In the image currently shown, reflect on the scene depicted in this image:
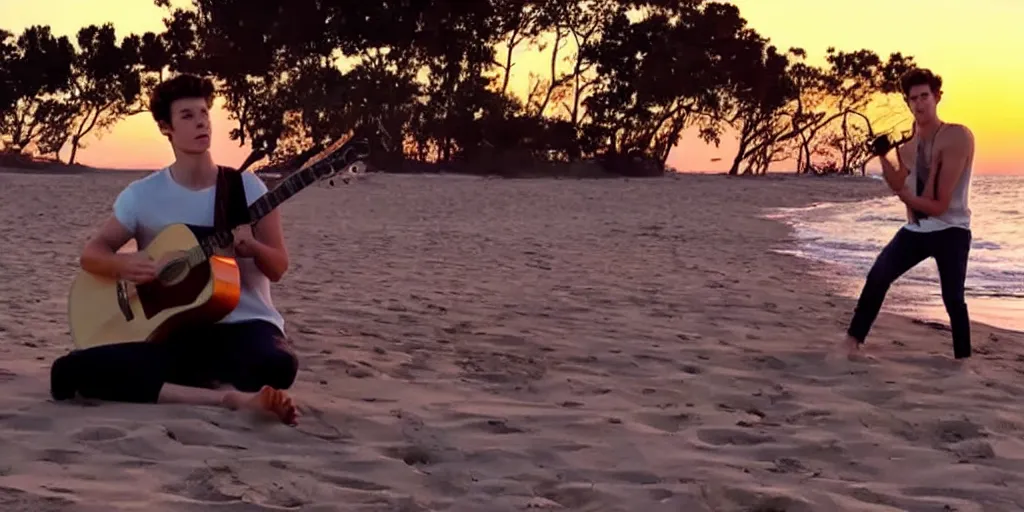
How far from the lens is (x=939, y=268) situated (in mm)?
5660

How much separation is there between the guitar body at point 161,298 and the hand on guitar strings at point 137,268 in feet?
0.13

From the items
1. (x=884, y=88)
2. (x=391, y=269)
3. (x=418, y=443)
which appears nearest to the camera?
(x=418, y=443)

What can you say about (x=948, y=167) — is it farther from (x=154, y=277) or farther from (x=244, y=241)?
(x=154, y=277)

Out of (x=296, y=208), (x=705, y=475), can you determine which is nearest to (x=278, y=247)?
(x=705, y=475)

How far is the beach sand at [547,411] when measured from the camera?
320 cm

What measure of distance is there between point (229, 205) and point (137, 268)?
0.41m

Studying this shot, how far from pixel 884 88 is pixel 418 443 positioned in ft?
182

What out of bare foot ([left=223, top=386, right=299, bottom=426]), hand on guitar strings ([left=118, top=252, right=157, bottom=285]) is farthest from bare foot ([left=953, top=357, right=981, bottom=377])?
hand on guitar strings ([left=118, top=252, right=157, bottom=285])

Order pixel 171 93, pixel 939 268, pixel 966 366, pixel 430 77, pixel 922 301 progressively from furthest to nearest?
1. pixel 430 77
2. pixel 922 301
3. pixel 939 268
4. pixel 966 366
5. pixel 171 93

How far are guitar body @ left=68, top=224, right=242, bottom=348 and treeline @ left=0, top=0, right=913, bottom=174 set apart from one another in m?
27.6

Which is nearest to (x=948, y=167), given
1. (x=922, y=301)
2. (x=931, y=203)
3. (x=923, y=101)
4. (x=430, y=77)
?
(x=931, y=203)

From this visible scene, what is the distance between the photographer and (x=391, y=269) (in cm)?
972

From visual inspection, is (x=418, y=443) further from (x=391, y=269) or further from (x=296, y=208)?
(x=296, y=208)

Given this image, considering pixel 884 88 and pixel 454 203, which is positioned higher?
pixel 884 88
